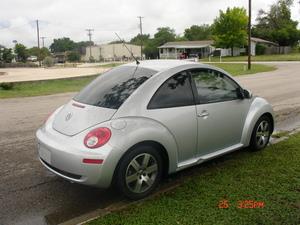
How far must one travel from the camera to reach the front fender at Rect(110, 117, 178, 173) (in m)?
3.76

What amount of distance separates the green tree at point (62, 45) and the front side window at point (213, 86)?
492 feet

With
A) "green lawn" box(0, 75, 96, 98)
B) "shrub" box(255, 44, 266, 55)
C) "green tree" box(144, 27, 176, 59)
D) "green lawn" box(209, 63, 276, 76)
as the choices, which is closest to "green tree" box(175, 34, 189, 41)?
"green tree" box(144, 27, 176, 59)

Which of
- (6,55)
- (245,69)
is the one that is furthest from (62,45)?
(245,69)

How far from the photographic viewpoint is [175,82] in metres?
4.45

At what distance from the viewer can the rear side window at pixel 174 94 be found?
13.8 feet

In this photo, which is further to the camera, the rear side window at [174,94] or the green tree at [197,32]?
the green tree at [197,32]

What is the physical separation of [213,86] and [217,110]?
14.1 inches

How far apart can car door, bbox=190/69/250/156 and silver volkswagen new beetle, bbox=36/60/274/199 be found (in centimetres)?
1

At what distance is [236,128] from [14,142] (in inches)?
162

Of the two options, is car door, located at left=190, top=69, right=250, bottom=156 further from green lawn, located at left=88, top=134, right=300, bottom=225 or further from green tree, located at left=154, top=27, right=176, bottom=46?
green tree, located at left=154, top=27, right=176, bottom=46

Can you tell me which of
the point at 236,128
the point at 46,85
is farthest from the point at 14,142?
the point at 46,85

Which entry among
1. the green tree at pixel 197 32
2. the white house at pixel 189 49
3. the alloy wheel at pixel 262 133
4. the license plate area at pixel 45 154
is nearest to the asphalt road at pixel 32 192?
the license plate area at pixel 45 154

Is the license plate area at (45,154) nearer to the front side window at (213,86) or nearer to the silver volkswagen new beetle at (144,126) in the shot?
the silver volkswagen new beetle at (144,126)

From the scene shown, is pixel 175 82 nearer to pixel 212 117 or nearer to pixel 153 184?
pixel 212 117
